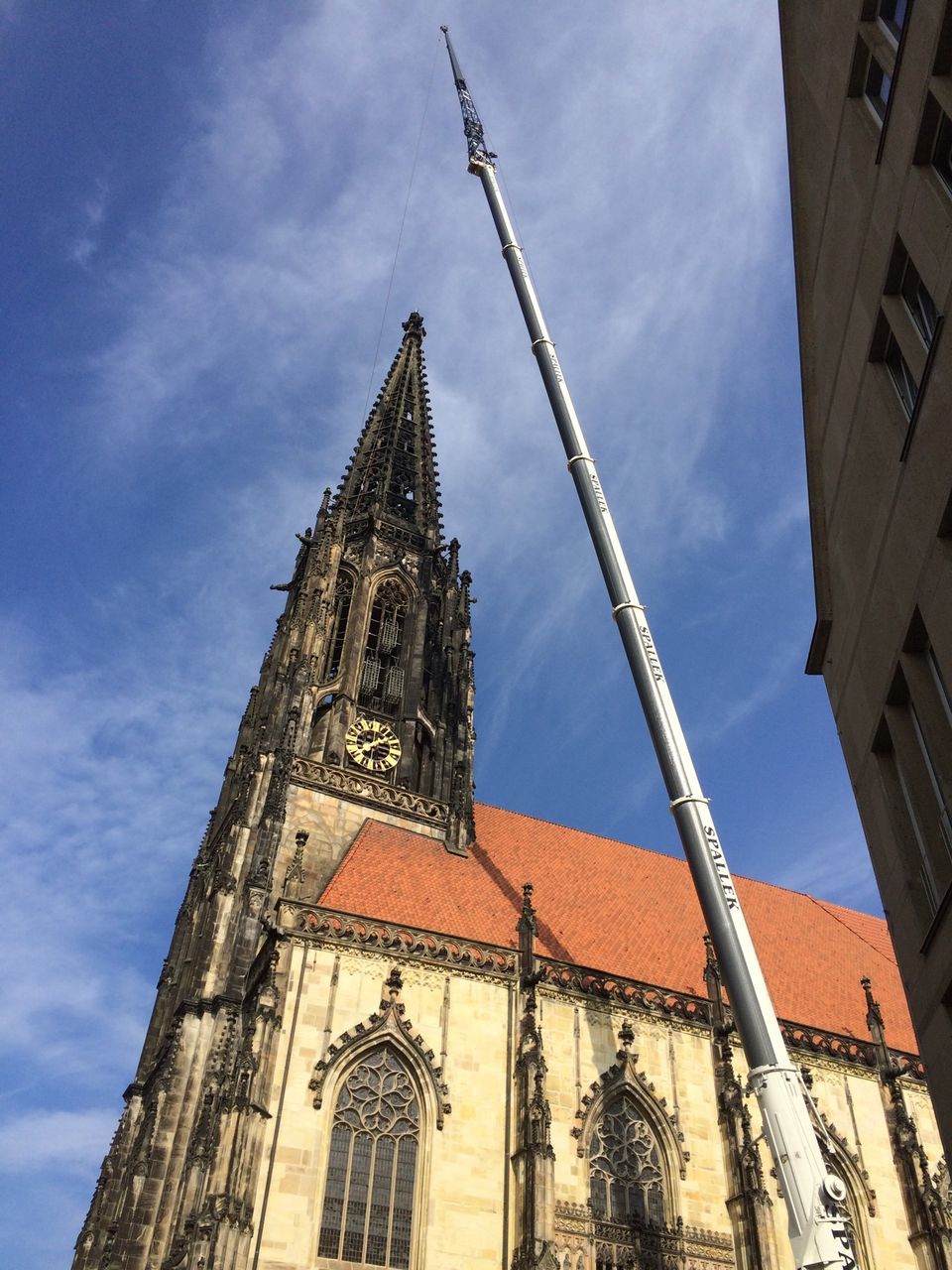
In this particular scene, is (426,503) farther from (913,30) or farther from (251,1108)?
(913,30)

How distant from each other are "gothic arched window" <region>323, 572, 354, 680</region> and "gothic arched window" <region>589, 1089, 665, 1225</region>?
13306 millimetres

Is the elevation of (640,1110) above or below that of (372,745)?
below

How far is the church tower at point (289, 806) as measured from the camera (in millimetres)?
17172

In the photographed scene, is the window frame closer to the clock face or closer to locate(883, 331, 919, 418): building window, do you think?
the clock face

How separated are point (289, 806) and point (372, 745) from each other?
3.63 m

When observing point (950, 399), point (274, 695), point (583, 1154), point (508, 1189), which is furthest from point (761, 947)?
point (950, 399)

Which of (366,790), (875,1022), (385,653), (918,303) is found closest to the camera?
(918,303)

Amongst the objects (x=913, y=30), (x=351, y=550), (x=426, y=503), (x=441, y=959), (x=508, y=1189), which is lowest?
(x=508, y=1189)

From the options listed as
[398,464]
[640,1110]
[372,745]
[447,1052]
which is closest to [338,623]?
[372,745]

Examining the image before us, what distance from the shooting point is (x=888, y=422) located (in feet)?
34.7

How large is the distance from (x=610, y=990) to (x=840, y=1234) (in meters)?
11.6

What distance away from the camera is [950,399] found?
8789mm

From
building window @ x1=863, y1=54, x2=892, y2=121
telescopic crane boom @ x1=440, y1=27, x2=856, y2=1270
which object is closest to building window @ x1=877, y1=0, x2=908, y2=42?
building window @ x1=863, y1=54, x2=892, y2=121

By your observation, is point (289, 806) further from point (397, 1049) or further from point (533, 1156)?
point (533, 1156)
